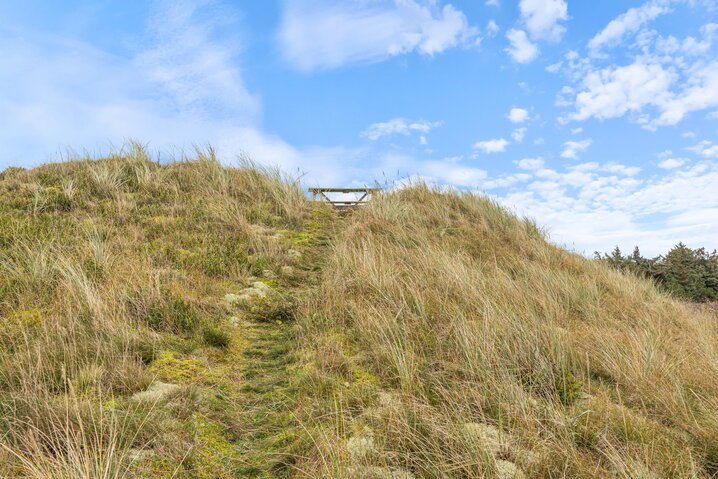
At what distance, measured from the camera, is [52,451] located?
2.59m

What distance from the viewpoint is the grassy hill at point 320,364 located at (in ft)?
8.42

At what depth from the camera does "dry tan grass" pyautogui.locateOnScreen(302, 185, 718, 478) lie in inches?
99.7

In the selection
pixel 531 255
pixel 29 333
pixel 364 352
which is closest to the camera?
pixel 29 333

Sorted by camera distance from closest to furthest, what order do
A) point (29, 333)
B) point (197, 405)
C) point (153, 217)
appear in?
point (197, 405)
point (29, 333)
point (153, 217)

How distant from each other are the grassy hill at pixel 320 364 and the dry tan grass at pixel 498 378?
0.02 meters

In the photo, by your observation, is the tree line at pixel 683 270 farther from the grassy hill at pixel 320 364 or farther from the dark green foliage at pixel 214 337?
the dark green foliage at pixel 214 337

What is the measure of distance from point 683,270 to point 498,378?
13061 mm

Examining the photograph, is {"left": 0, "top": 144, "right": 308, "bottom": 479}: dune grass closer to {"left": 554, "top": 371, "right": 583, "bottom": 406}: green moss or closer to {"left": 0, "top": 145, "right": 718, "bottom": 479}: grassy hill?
{"left": 0, "top": 145, "right": 718, "bottom": 479}: grassy hill

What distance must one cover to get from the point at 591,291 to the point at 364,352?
4586mm

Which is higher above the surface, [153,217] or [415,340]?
[153,217]

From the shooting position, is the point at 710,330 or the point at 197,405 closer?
the point at 197,405

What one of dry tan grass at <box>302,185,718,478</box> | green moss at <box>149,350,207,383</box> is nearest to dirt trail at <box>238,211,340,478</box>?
dry tan grass at <box>302,185,718,478</box>

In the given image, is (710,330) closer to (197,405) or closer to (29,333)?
(197,405)

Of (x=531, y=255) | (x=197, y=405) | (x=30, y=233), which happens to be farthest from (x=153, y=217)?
(x=531, y=255)
